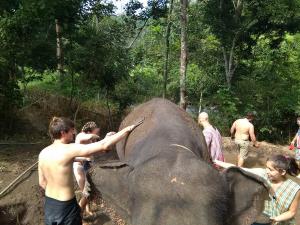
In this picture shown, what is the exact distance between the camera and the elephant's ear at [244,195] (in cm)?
340

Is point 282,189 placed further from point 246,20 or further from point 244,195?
point 246,20

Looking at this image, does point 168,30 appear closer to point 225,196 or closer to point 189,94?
point 189,94

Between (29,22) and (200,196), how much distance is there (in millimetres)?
8449

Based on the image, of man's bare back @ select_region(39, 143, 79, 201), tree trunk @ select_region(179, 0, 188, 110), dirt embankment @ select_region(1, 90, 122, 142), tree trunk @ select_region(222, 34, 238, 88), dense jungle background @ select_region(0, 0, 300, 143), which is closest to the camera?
man's bare back @ select_region(39, 143, 79, 201)

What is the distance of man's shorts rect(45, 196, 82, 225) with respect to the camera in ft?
14.0

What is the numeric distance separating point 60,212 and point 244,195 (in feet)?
6.44

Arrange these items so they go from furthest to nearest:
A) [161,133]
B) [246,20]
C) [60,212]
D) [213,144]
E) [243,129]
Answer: [246,20] → [243,129] → [213,144] → [161,133] → [60,212]

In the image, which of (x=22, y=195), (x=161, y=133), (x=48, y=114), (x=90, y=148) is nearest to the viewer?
(x=90, y=148)

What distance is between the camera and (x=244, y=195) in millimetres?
3451

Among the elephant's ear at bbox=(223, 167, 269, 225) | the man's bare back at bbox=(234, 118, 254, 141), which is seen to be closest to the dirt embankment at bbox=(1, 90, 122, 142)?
the man's bare back at bbox=(234, 118, 254, 141)

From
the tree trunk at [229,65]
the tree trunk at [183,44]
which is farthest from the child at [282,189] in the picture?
the tree trunk at [229,65]

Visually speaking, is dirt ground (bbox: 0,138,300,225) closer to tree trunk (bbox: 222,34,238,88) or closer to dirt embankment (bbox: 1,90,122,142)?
dirt embankment (bbox: 1,90,122,142)

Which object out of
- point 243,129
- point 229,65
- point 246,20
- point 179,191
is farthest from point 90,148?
point 246,20

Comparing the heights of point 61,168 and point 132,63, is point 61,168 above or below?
below
